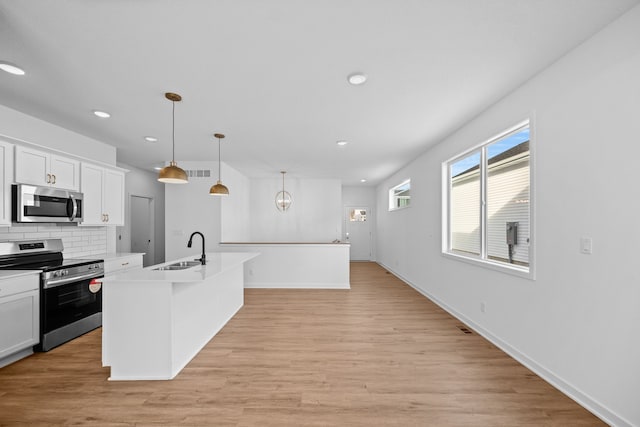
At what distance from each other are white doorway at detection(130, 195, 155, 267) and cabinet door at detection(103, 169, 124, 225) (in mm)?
2413

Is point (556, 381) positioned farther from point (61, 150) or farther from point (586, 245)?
point (61, 150)

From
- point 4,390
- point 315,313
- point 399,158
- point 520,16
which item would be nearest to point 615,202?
point 520,16

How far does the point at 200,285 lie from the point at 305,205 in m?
5.49

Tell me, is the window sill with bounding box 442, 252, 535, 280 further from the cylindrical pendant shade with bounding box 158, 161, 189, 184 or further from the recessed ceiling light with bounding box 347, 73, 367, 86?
the cylindrical pendant shade with bounding box 158, 161, 189, 184

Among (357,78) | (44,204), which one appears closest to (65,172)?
(44,204)

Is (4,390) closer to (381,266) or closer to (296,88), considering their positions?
(296,88)

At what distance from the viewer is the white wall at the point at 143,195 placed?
594cm

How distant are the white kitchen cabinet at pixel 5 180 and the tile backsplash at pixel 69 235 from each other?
390 millimetres

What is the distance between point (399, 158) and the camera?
559 centimetres

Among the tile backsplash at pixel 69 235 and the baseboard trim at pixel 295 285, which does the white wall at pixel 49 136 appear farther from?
the baseboard trim at pixel 295 285

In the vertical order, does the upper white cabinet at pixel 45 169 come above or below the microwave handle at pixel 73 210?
above

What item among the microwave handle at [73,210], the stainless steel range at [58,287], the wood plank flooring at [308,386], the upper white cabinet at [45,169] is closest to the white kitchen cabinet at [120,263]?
the stainless steel range at [58,287]

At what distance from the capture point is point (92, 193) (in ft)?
12.6

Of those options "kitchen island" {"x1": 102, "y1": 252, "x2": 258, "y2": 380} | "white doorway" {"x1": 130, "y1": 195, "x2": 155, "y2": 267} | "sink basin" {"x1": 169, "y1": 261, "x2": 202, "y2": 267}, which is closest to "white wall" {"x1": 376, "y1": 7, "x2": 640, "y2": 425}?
"kitchen island" {"x1": 102, "y1": 252, "x2": 258, "y2": 380}
